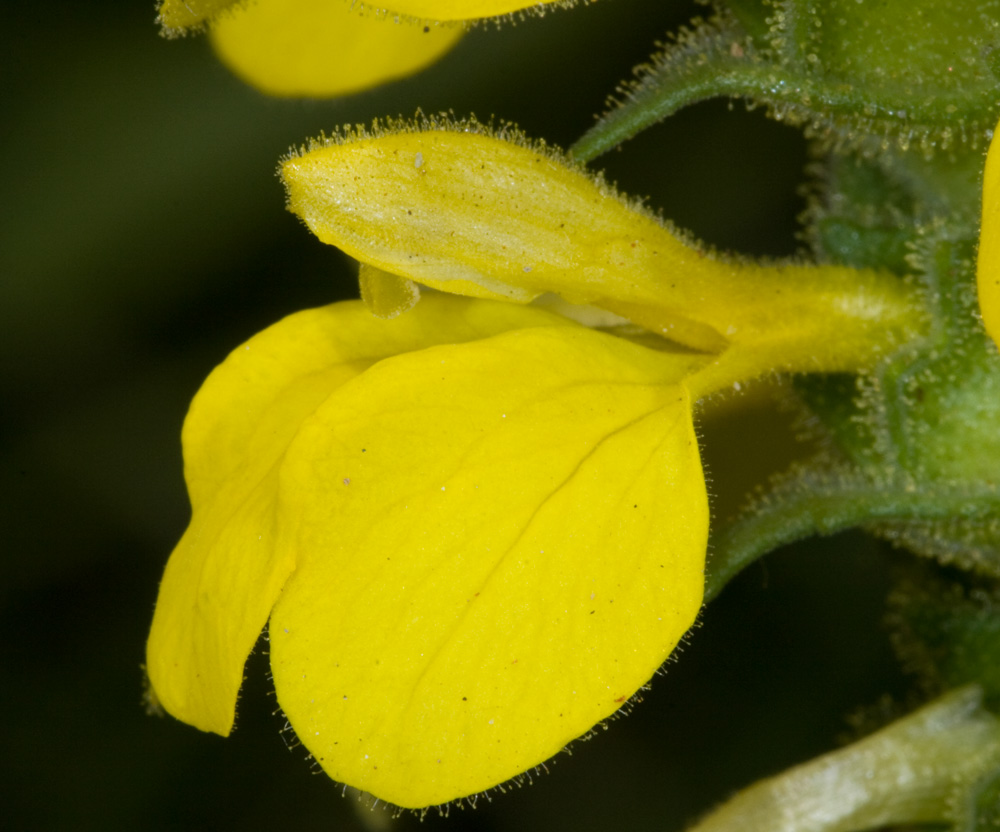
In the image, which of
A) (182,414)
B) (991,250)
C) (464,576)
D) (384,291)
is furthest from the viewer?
(182,414)

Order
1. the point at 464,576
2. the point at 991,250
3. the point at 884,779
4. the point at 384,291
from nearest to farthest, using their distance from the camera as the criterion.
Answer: the point at 991,250 → the point at 464,576 → the point at 384,291 → the point at 884,779

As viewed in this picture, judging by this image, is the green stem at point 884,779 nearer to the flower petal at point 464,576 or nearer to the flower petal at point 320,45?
the flower petal at point 464,576

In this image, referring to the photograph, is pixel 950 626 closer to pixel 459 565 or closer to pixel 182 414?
pixel 459 565

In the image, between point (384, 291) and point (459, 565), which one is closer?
point (459, 565)

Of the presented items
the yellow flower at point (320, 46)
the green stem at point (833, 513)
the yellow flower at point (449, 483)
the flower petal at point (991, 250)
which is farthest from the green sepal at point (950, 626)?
the yellow flower at point (320, 46)

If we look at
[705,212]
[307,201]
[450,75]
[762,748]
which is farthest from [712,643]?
[307,201]

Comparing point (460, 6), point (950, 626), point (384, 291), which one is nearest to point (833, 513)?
point (950, 626)

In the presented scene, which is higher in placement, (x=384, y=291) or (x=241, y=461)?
(x=384, y=291)
